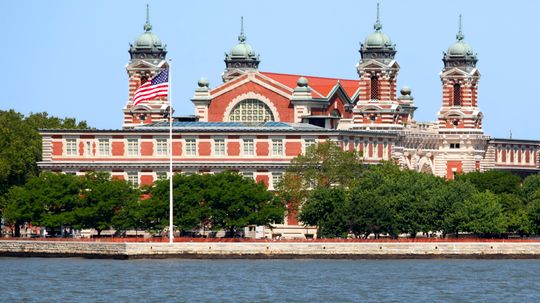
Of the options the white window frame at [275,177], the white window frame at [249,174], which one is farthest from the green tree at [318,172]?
the white window frame at [249,174]

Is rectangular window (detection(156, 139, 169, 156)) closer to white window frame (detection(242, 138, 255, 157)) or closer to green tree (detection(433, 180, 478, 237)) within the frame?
white window frame (detection(242, 138, 255, 157))

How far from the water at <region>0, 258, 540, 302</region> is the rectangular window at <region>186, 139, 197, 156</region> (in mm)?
36264

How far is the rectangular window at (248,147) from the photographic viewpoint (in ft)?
616

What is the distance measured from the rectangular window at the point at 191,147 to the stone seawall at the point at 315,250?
116ft

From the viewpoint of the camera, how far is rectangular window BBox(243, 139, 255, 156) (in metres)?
188

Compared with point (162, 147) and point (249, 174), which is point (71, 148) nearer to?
point (162, 147)

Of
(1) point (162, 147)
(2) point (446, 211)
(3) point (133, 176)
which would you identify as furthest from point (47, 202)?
(2) point (446, 211)

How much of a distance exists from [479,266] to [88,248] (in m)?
29.5

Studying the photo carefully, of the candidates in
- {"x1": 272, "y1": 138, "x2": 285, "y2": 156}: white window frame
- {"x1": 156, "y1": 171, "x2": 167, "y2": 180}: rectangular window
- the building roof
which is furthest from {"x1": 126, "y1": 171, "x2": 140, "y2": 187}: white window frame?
{"x1": 272, "y1": 138, "x2": 285, "y2": 156}: white window frame

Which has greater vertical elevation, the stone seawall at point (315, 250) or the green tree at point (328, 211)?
the green tree at point (328, 211)

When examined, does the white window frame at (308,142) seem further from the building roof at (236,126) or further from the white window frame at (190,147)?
the white window frame at (190,147)

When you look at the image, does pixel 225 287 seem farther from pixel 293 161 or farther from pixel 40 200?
pixel 293 161

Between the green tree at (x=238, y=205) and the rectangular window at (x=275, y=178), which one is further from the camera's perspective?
the rectangular window at (x=275, y=178)

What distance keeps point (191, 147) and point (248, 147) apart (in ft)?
17.0
